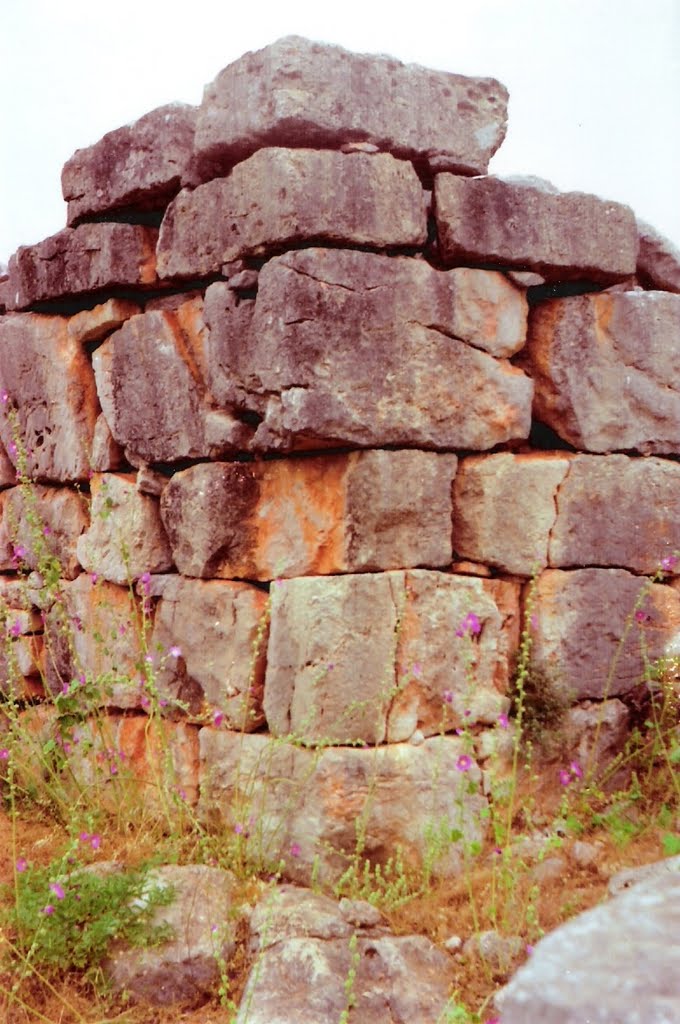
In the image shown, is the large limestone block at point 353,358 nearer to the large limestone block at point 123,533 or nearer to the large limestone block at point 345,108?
the large limestone block at point 345,108

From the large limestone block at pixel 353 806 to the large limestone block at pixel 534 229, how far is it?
193 cm

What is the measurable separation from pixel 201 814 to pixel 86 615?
1.20 m

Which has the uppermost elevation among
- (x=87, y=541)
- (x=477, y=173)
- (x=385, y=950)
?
(x=477, y=173)

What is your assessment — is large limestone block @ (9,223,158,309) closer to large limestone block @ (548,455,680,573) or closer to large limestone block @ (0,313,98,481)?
large limestone block @ (0,313,98,481)

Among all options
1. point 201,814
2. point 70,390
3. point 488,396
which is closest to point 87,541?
point 70,390

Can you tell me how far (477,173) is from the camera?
15.9 ft

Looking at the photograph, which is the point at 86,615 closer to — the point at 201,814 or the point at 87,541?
the point at 87,541

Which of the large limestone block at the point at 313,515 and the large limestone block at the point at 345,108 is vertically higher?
the large limestone block at the point at 345,108

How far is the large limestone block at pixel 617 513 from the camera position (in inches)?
192

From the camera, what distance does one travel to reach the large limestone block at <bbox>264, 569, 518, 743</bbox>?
171 inches

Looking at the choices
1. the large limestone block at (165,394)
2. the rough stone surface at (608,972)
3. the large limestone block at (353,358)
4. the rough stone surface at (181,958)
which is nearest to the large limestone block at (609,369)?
the large limestone block at (353,358)

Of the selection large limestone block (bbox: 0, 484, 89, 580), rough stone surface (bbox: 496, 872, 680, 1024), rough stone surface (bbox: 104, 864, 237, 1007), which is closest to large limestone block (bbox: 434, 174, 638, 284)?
large limestone block (bbox: 0, 484, 89, 580)

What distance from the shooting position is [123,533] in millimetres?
5207

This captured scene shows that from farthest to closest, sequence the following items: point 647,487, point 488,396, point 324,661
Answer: point 647,487
point 488,396
point 324,661
